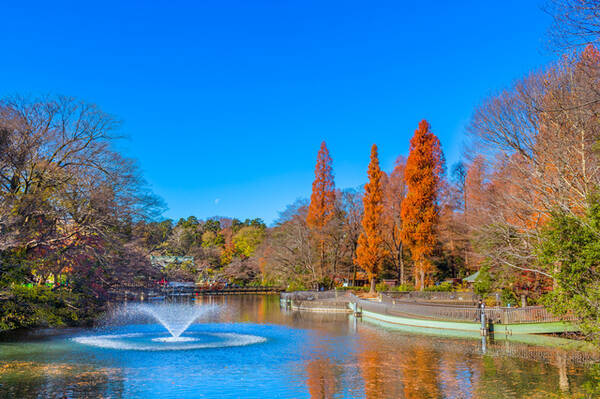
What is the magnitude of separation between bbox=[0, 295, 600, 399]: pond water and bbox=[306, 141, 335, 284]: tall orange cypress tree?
3238cm

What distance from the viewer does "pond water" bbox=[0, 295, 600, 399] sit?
14133 mm

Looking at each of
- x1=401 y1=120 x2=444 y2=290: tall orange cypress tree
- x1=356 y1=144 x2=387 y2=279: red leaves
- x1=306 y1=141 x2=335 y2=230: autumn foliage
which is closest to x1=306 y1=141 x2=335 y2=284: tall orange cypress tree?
x1=306 y1=141 x2=335 y2=230: autumn foliage

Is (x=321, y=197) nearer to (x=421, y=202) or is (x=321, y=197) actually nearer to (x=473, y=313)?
(x=421, y=202)

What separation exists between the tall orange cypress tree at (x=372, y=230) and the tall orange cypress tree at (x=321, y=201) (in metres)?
7.58

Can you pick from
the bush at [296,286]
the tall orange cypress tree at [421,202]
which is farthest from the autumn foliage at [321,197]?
the tall orange cypress tree at [421,202]

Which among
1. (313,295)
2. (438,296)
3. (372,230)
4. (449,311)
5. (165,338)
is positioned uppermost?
(372,230)

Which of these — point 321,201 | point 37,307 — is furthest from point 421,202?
point 37,307

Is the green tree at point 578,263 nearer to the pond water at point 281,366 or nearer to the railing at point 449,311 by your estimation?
the pond water at point 281,366

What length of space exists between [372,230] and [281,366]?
3649cm

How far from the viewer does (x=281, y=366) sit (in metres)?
18.0

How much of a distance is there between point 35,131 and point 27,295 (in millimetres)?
9392

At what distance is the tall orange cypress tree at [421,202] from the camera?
1943 inches

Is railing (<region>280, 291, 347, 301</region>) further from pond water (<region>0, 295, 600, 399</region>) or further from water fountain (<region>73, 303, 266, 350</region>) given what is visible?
pond water (<region>0, 295, 600, 399</region>)

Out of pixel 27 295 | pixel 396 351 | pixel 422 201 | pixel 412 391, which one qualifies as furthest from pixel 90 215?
pixel 422 201
